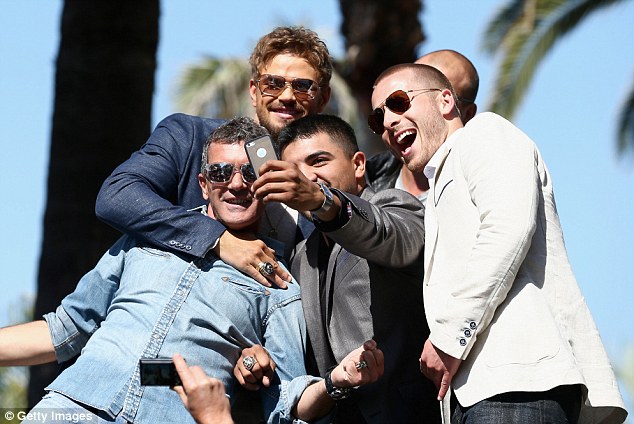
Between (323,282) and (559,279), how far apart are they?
42.6 inches

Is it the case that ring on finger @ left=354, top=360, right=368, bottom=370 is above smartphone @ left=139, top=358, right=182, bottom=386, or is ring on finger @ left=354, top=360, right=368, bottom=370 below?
below

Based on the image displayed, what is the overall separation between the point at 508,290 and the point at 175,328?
51.2 inches

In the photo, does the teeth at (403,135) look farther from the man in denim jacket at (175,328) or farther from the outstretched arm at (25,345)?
the outstretched arm at (25,345)

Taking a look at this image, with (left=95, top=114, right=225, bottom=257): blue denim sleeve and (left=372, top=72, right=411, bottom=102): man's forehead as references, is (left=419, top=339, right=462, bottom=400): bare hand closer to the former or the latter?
(left=95, top=114, right=225, bottom=257): blue denim sleeve

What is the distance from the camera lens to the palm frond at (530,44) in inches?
641

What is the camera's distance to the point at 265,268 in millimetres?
4844

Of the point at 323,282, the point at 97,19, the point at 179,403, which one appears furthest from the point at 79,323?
the point at 97,19

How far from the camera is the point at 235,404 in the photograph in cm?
480

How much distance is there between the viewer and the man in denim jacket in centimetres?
454

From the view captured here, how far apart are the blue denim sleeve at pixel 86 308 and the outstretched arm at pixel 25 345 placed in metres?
0.03

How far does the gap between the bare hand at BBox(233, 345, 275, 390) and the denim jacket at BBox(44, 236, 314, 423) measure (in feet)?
0.22

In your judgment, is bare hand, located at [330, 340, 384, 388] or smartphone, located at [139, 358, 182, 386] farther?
bare hand, located at [330, 340, 384, 388]

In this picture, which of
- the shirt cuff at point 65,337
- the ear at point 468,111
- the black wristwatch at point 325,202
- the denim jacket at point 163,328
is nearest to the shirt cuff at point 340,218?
the black wristwatch at point 325,202

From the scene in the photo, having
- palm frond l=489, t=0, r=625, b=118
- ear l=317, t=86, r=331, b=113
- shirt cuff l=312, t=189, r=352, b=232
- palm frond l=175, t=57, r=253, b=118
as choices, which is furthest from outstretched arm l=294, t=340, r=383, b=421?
palm frond l=175, t=57, r=253, b=118
